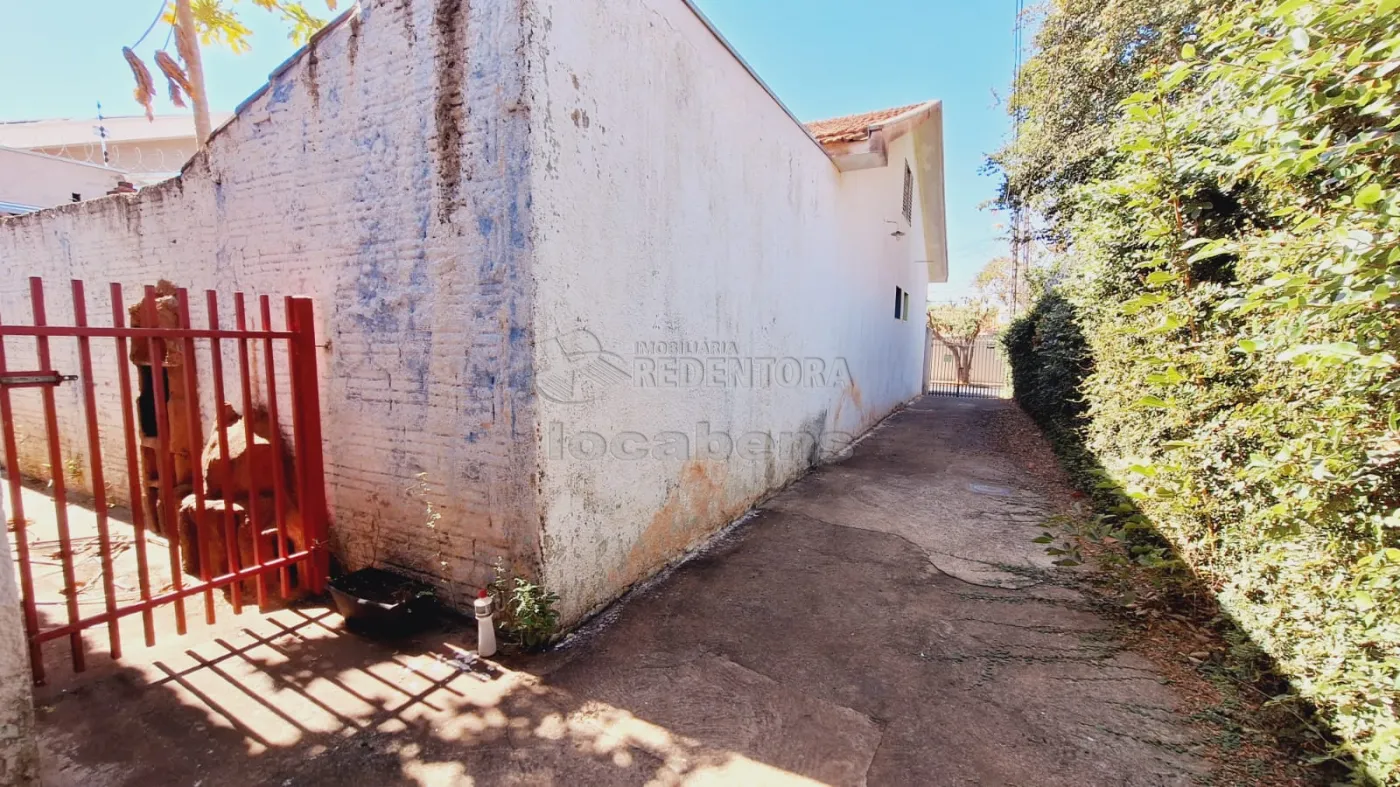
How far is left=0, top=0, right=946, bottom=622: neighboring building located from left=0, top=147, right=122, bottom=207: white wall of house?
29.3ft

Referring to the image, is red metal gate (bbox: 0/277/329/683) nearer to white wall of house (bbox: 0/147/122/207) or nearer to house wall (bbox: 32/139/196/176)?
white wall of house (bbox: 0/147/122/207)

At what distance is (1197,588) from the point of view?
3.28m

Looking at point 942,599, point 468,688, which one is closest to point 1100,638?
point 942,599

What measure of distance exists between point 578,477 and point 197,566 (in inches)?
116

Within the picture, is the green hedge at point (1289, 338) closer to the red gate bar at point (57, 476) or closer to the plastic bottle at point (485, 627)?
the plastic bottle at point (485, 627)

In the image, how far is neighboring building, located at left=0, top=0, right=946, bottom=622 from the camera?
3.01 m

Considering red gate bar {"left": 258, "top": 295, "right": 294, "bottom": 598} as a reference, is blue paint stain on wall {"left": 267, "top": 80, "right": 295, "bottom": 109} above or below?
above

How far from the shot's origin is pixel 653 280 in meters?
3.97

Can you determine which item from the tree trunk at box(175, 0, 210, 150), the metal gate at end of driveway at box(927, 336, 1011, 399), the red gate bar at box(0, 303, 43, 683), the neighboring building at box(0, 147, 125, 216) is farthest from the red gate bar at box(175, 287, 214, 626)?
the metal gate at end of driveway at box(927, 336, 1011, 399)

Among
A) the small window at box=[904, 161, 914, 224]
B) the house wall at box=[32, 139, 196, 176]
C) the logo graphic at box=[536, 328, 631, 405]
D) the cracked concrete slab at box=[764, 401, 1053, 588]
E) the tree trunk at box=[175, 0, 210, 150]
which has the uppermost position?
the house wall at box=[32, 139, 196, 176]

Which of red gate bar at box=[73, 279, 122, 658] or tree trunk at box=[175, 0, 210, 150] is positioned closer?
red gate bar at box=[73, 279, 122, 658]

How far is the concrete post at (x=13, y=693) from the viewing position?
193 cm

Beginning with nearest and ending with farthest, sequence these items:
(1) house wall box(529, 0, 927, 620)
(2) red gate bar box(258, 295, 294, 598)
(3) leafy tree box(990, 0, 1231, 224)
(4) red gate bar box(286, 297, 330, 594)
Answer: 1. (1) house wall box(529, 0, 927, 620)
2. (2) red gate bar box(258, 295, 294, 598)
3. (4) red gate bar box(286, 297, 330, 594)
4. (3) leafy tree box(990, 0, 1231, 224)

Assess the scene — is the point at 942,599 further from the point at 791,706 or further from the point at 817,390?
the point at 817,390
